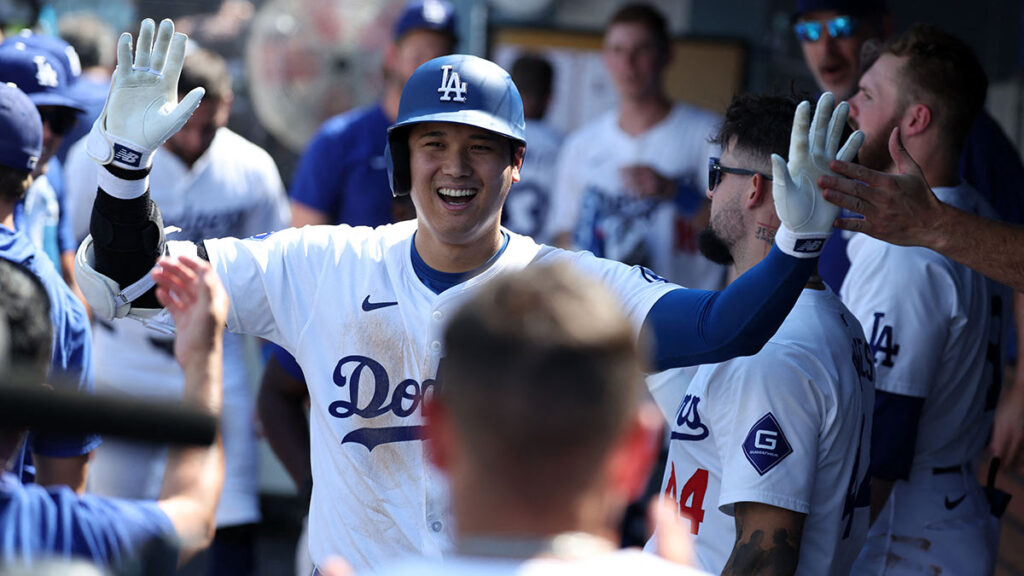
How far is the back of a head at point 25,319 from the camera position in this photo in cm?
205

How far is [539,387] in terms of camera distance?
1442 millimetres

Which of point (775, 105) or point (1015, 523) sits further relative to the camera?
point (1015, 523)

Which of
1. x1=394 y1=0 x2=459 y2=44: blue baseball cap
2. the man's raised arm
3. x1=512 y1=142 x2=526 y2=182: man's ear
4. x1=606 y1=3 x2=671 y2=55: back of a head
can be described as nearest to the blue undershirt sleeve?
x1=512 y1=142 x2=526 y2=182: man's ear

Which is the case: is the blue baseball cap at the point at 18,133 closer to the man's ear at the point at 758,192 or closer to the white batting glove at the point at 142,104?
the white batting glove at the point at 142,104

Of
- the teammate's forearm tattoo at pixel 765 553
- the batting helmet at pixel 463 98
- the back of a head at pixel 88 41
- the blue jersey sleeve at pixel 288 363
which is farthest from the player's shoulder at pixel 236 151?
the teammate's forearm tattoo at pixel 765 553

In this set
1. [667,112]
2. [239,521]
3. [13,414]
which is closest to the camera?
[13,414]

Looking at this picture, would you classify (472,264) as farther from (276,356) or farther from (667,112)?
(667,112)

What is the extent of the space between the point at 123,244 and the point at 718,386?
4.72 ft

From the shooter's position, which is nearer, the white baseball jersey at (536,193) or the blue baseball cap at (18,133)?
the blue baseball cap at (18,133)

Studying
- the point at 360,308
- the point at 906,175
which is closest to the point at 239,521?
the point at 360,308

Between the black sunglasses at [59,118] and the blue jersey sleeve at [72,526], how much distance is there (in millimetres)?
2877

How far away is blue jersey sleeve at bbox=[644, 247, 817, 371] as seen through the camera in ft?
8.57

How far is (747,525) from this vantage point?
272 centimetres

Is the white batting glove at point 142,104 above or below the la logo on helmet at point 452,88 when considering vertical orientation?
below
